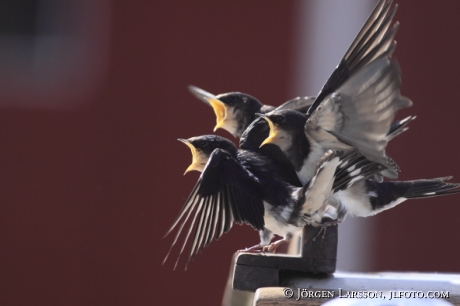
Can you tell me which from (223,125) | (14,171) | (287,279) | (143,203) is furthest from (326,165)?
(14,171)

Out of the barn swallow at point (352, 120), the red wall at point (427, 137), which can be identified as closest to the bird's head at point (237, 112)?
the barn swallow at point (352, 120)

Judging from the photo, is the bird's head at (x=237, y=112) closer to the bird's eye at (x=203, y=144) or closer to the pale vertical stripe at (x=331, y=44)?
the bird's eye at (x=203, y=144)

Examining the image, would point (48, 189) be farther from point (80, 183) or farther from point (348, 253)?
point (348, 253)

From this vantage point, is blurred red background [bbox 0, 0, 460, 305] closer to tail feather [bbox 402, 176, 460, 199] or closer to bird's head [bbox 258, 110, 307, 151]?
tail feather [bbox 402, 176, 460, 199]

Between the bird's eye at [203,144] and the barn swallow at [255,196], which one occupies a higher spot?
the bird's eye at [203,144]

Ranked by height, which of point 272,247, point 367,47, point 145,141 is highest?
point 367,47

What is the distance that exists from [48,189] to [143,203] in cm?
64

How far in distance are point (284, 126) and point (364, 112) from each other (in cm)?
27

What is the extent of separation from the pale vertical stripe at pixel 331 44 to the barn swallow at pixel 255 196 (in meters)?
3.00

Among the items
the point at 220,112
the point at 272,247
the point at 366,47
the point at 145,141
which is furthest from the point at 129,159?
the point at 366,47

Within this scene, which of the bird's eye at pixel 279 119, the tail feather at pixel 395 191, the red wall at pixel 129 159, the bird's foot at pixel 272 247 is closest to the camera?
the bird's eye at pixel 279 119

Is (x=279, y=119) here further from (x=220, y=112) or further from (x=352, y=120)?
(x=220, y=112)

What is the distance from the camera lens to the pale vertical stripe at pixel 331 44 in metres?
5.21

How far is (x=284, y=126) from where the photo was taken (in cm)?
230
